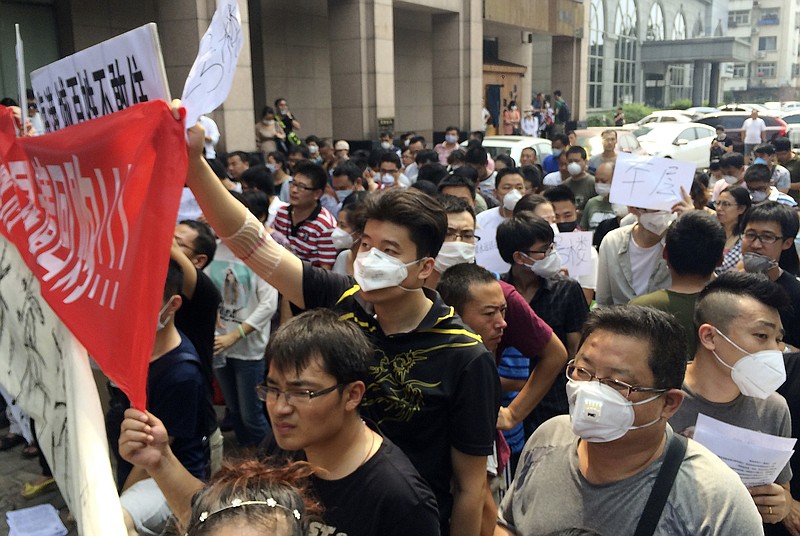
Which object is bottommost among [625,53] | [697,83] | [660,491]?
[660,491]

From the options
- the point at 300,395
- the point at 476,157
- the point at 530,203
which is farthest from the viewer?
the point at 476,157

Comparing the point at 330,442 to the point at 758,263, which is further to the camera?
the point at 758,263

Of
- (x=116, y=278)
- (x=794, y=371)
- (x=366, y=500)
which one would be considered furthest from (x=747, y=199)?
(x=116, y=278)

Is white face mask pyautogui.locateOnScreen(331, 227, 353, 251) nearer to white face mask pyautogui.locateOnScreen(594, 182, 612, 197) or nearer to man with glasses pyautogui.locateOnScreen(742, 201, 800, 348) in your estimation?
man with glasses pyautogui.locateOnScreen(742, 201, 800, 348)

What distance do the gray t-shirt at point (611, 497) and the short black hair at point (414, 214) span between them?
28.4 inches

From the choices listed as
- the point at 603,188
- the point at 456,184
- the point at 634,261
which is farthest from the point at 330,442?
the point at 603,188

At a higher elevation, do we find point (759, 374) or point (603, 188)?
point (603, 188)

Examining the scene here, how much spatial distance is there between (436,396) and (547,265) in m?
1.73

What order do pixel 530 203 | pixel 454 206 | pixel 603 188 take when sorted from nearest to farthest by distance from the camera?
pixel 454 206 → pixel 530 203 → pixel 603 188

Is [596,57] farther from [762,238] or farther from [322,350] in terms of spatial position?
[322,350]

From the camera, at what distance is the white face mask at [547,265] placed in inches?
148

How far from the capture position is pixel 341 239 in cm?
499

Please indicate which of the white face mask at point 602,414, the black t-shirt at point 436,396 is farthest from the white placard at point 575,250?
the white face mask at point 602,414

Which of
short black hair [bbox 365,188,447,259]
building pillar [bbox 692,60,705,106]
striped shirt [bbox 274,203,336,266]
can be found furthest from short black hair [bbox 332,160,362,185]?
building pillar [bbox 692,60,705,106]
